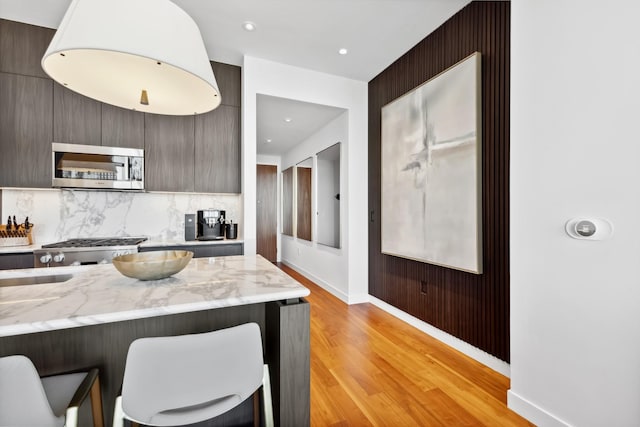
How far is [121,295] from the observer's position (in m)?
1.07

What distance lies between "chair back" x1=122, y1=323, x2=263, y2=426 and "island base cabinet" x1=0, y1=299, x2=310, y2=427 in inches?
9.5

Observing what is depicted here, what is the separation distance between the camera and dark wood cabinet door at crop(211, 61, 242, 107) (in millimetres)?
3215

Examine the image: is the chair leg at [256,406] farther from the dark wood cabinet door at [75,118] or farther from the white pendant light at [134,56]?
the dark wood cabinet door at [75,118]

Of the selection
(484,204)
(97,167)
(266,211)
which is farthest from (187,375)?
(266,211)

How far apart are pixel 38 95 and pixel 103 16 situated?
8.29 feet

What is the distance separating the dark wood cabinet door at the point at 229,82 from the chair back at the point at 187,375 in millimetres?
2953

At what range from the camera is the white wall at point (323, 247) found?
3.70 meters

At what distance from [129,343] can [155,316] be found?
0.56 feet

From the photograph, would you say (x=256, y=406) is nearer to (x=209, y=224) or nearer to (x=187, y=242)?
(x=187, y=242)

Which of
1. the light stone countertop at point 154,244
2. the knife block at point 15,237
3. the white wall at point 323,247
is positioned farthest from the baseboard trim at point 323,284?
the knife block at point 15,237

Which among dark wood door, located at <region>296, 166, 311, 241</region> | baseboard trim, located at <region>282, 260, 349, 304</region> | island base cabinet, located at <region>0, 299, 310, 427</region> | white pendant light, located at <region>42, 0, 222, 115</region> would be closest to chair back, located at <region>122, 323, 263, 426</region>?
island base cabinet, located at <region>0, 299, 310, 427</region>

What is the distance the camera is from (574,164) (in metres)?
1.43

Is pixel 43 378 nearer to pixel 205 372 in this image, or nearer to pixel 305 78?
pixel 205 372

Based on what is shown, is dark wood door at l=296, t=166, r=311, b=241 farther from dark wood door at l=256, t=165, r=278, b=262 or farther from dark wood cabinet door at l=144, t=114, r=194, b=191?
dark wood cabinet door at l=144, t=114, r=194, b=191
